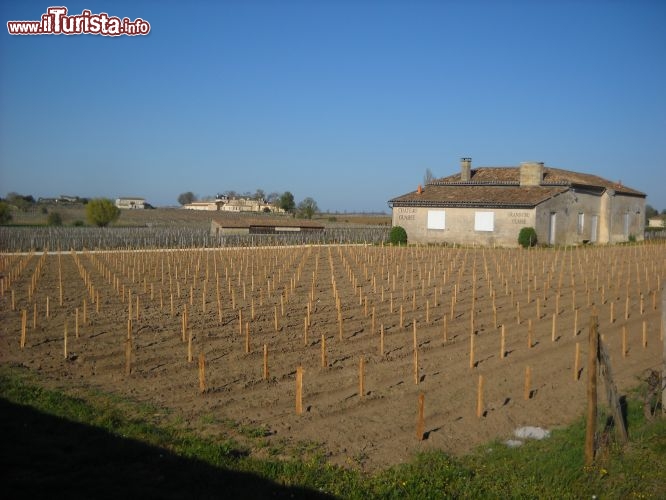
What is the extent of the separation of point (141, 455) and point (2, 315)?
368 inches

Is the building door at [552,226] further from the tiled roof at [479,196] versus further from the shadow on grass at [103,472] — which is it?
Result: the shadow on grass at [103,472]

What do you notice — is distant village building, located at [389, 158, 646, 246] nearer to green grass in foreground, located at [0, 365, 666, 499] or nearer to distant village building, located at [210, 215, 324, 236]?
distant village building, located at [210, 215, 324, 236]

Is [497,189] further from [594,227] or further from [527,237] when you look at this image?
[594,227]

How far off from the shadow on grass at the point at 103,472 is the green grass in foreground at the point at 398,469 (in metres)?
0.02

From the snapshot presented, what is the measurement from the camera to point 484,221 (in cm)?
3806

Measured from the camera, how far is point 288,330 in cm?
1293

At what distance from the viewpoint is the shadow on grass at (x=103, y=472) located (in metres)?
5.59

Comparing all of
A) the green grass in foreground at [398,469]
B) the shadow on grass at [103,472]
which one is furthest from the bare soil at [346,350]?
the shadow on grass at [103,472]

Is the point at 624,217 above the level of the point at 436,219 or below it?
above

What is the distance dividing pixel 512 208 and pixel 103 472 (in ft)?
109

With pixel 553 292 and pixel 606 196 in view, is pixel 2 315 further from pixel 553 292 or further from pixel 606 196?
pixel 606 196

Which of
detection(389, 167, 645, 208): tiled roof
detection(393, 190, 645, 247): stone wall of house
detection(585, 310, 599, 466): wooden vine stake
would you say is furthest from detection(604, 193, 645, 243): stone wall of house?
detection(585, 310, 599, 466): wooden vine stake

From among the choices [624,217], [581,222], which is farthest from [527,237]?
[624,217]

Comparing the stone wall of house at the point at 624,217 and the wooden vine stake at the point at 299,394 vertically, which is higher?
the stone wall of house at the point at 624,217
